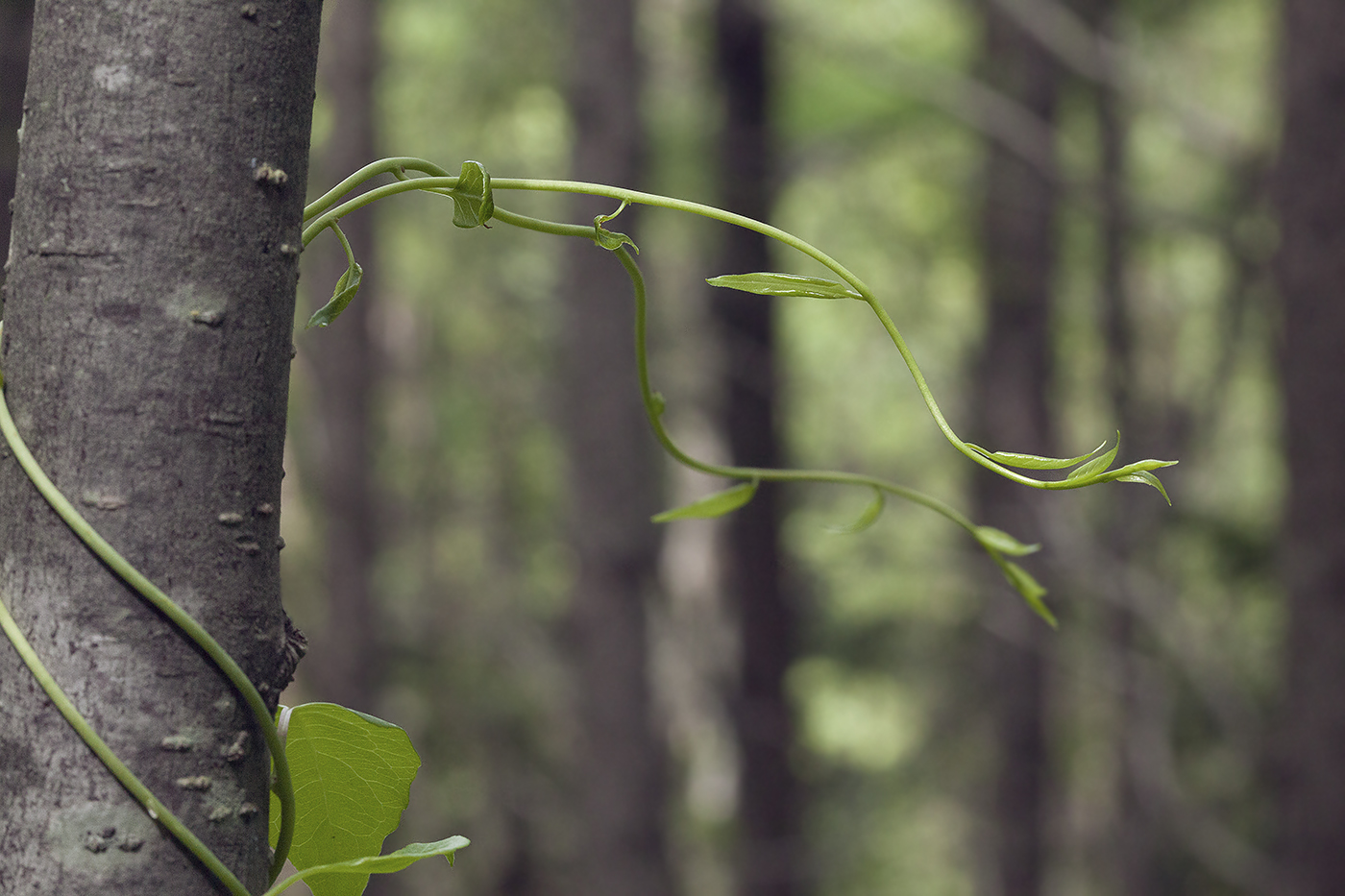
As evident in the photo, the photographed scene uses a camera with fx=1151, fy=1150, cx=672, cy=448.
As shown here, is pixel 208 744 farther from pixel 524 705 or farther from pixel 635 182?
pixel 524 705

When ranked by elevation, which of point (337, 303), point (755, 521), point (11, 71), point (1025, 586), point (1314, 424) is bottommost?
point (755, 521)

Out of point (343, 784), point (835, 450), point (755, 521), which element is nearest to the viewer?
point (343, 784)

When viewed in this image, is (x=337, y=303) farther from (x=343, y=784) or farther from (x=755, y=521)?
(x=755, y=521)

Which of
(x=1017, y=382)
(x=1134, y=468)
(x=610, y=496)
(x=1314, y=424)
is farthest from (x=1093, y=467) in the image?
(x=1017, y=382)

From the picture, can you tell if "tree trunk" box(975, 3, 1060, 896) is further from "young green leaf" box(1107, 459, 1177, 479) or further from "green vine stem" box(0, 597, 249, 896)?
"green vine stem" box(0, 597, 249, 896)

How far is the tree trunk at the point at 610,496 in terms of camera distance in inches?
148

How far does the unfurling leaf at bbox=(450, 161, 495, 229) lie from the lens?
48 cm

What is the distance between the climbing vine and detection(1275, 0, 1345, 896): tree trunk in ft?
8.21

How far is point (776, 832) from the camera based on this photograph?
5770mm

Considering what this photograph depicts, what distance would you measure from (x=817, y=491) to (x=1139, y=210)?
4.31 m

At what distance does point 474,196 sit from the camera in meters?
0.49

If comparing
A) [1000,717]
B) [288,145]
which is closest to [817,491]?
[1000,717]

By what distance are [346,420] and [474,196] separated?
4.62 meters

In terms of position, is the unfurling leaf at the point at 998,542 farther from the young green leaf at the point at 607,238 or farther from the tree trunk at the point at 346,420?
the tree trunk at the point at 346,420
